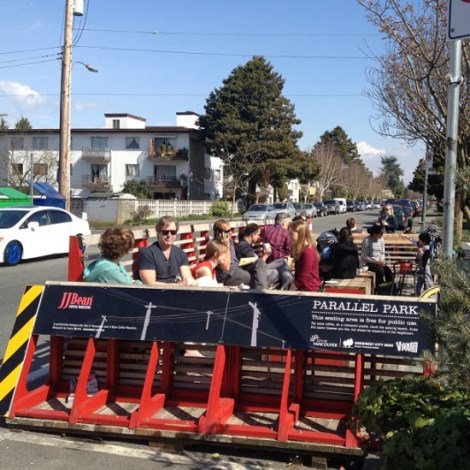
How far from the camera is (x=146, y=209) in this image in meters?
43.8

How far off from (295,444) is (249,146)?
5500 centimetres

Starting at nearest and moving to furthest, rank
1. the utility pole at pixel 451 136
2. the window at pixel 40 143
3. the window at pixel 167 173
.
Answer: the utility pole at pixel 451 136, the window at pixel 40 143, the window at pixel 167 173

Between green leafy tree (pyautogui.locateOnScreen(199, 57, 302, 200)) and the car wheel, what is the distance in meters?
42.5

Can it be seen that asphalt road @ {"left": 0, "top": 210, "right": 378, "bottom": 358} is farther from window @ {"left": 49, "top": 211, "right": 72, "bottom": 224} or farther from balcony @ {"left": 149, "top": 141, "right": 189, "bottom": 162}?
balcony @ {"left": 149, "top": 141, "right": 189, "bottom": 162}

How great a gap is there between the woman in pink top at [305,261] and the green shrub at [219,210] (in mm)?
46693

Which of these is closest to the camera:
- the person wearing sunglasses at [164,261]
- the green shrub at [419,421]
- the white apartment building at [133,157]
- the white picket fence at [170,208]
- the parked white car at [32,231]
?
the green shrub at [419,421]

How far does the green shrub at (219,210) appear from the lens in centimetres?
5462

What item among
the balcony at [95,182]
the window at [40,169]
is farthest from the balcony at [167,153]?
the window at [40,169]

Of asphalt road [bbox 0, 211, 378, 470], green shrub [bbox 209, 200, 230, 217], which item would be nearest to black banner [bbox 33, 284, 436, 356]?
asphalt road [bbox 0, 211, 378, 470]

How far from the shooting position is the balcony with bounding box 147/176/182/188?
6206cm

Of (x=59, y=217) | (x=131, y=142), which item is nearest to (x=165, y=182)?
(x=131, y=142)

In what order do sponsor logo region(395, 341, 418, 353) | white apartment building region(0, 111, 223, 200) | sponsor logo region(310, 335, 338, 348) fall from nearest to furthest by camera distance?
sponsor logo region(395, 341, 418, 353) < sponsor logo region(310, 335, 338, 348) < white apartment building region(0, 111, 223, 200)

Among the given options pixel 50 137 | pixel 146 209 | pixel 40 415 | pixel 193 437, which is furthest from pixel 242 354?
pixel 50 137

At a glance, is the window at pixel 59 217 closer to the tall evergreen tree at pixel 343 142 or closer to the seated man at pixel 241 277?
the seated man at pixel 241 277
